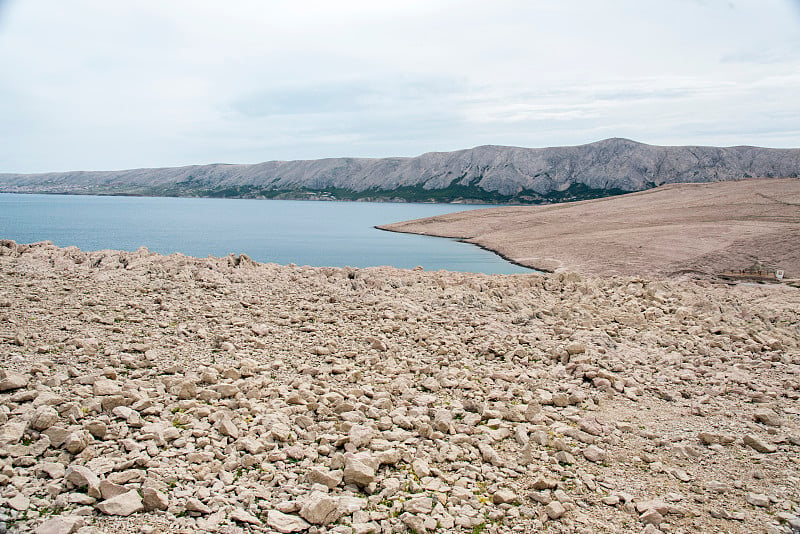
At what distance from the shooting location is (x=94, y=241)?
48969 millimetres

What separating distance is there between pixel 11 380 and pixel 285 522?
4561mm

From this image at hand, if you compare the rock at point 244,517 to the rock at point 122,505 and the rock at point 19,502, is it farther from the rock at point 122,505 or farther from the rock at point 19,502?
the rock at point 19,502

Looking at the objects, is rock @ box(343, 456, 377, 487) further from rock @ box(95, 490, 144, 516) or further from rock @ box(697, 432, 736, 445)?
rock @ box(697, 432, 736, 445)

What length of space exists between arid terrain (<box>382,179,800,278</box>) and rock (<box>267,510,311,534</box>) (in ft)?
105

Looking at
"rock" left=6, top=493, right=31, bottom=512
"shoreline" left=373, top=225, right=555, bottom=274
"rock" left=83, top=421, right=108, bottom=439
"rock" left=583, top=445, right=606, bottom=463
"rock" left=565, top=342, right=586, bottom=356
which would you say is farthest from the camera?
"shoreline" left=373, top=225, right=555, bottom=274

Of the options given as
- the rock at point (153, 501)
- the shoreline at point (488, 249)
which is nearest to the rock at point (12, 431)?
the rock at point (153, 501)

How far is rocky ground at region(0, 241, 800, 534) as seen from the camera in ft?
18.2

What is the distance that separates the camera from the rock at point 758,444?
7.45 meters

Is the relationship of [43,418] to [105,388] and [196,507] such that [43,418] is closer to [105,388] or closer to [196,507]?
[105,388]

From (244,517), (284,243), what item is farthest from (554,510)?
(284,243)

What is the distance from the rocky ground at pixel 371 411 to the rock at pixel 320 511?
3 centimetres

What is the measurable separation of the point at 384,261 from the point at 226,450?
118ft

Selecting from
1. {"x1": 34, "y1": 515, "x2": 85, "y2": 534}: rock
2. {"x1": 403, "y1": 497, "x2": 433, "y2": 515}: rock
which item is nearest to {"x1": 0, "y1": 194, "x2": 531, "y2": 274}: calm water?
{"x1": 403, "y1": 497, "x2": 433, "y2": 515}: rock

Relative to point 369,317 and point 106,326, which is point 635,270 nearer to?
point 369,317
